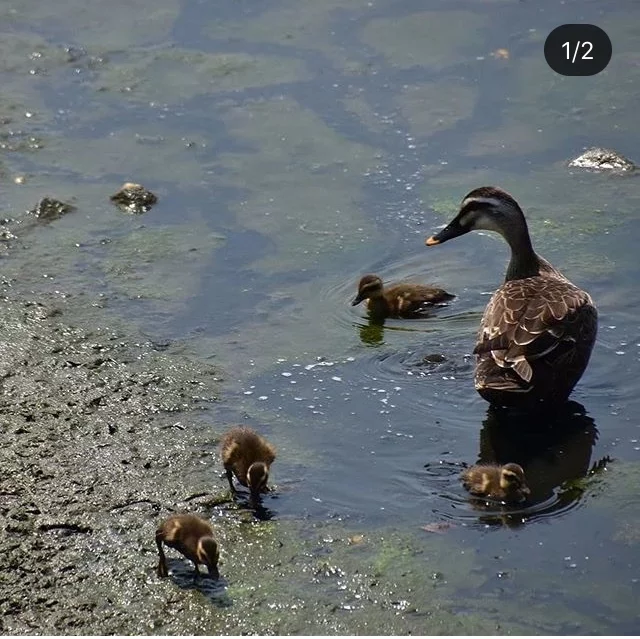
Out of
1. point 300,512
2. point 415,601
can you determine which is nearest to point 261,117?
point 300,512

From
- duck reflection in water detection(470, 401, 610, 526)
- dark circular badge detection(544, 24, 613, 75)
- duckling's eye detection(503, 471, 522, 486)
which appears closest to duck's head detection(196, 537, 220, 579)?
duck reflection in water detection(470, 401, 610, 526)

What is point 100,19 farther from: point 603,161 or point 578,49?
point 603,161

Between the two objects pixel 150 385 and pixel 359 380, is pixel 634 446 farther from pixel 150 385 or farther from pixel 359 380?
pixel 150 385

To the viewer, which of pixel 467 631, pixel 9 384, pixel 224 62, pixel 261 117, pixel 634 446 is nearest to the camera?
pixel 467 631

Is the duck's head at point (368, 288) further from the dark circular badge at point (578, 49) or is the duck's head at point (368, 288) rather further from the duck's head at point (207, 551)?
the dark circular badge at point (578, 49)

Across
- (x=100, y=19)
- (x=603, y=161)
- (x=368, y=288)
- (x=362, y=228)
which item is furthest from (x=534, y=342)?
(x=100, y=19)

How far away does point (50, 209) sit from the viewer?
894 cm

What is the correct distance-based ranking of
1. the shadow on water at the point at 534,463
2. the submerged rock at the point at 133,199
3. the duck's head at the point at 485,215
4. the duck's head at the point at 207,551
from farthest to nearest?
the submerged rock at the point at 133,199 < the duck's head at the point at 485,215 < the shadow on water at the point at 534,463 < the duck's head at the point at 207,551

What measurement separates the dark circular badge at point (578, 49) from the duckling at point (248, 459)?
230 inches

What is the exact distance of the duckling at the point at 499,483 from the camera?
19.1ft

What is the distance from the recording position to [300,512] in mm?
5855

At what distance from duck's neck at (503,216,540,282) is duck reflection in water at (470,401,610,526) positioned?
109 centimetres

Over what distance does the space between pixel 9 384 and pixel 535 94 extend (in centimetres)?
522

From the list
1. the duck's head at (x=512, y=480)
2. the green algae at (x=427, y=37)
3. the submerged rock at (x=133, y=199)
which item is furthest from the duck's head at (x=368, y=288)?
the green algae at (x=427, y=37)
